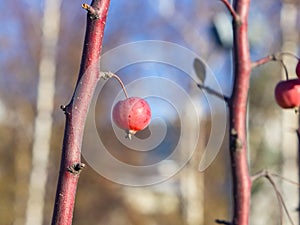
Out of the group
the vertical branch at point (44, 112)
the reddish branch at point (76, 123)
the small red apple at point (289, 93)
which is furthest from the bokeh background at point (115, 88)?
the reddish branch at point (76, 123)

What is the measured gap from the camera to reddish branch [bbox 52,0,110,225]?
0.53m

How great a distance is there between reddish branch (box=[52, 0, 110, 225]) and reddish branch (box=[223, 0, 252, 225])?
278 mm

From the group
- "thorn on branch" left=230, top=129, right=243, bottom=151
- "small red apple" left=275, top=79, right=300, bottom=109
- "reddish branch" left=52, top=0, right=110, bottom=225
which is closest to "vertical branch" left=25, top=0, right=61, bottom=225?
"small red apple" left=275, top=79, right=300, bottom=109

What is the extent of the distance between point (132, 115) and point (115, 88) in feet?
23.0

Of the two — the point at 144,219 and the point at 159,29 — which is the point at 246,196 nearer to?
the point at 159,29

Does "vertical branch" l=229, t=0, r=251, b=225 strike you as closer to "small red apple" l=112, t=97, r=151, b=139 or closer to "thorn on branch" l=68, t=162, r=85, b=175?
"small red apple" l=112, t=97, r=151, b=139

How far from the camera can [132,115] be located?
2.29ft

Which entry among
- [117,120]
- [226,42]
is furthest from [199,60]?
[226,42]

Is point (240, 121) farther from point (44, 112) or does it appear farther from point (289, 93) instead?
point (44, 112)

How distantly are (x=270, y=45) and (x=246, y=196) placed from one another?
249 inches

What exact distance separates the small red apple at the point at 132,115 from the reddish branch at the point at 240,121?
125 mm

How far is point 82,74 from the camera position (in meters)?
0.55

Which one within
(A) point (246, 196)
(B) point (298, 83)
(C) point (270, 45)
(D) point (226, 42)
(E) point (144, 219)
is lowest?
(A) point (246, 196)

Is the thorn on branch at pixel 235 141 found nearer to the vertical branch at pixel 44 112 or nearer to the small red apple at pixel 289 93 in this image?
the small red apple at pixel 289 93
